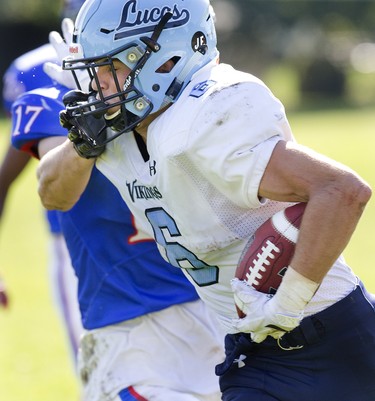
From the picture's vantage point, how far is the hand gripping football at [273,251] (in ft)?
9.62

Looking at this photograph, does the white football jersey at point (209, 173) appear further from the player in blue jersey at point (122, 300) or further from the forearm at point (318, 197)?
the player in blue jersey at point (122, 300)

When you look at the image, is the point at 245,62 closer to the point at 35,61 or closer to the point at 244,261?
the point at 35,61

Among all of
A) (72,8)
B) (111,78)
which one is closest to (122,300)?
(111,78)

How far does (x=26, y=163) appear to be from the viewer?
514 cm

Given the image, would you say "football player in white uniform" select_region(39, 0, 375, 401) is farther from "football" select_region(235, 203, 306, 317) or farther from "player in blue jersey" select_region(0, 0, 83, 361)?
"player in blue jersey" select_region(0, 0, 83, 361)

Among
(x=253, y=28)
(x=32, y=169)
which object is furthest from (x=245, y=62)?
(x=32, y=169)

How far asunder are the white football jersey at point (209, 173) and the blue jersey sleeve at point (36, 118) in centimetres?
44

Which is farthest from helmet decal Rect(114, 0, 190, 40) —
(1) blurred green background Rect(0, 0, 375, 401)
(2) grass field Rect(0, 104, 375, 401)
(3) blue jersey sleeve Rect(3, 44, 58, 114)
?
(1) blurred green background Rect(0, 0, 375, 401)

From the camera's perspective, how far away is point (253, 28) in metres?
29.5

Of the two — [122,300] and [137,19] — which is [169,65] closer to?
[137,19]

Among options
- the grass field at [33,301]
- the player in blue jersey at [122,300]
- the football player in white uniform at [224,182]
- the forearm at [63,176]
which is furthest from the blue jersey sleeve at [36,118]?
the grass field at [33,301]

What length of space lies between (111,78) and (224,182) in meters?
0.60

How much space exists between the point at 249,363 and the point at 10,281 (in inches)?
228

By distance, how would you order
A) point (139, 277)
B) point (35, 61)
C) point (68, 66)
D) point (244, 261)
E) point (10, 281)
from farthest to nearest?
point (10, 281) → point (35, 61) → point (139, 277) → point (68, 66) → point (244, 261)
